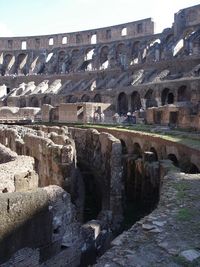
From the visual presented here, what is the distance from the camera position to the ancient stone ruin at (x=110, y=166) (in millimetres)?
6008

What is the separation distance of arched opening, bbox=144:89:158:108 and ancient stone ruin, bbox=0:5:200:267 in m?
0.12

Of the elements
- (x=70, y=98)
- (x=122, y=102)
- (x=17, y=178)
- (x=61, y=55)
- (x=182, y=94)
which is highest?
(x=61, y=55)

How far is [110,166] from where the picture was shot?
1656cm

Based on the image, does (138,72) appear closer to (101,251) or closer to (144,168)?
(144,168)

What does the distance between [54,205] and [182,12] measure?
50.5 m

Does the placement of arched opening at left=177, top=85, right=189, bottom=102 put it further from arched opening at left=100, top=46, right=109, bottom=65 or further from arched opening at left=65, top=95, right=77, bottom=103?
arched opening at left=100, top=46, right=109, bottom=65

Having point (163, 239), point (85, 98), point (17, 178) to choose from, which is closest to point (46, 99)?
point (85, 98)

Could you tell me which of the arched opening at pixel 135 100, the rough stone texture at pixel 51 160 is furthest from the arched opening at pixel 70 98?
the rough stone texture at pixel 51 160

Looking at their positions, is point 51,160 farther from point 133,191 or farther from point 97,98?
point 97,98

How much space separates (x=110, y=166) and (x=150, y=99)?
24.1 metres

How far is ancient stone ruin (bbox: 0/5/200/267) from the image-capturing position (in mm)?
6008

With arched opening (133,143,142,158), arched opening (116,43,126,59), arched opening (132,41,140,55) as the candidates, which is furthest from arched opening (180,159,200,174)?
arched opening (116,43,126,59)

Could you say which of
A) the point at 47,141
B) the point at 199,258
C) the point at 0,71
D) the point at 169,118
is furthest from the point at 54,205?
the point at 0,71

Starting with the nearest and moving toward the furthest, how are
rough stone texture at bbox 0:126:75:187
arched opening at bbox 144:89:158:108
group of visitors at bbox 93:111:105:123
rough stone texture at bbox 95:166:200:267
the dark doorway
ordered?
rough stone texture at bbox 95:166:200:267
rough stone texture at bbox 0:126:75:187
the dark doorway
group of visitors at bbox 93:111:105:123
arched opening at bbox 144:89:158:108
